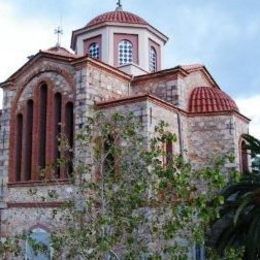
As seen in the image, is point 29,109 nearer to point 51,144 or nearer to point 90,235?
point 51,144

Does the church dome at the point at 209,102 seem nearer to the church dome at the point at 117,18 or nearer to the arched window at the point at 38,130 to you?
the arched window at the point at 38,130

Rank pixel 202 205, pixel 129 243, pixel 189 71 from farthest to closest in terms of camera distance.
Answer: pixel 189 71 → pixel 129 243 → pixel 202 205

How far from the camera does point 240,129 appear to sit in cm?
1647

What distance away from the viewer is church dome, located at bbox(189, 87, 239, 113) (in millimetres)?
16234

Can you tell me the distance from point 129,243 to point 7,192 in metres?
10.6

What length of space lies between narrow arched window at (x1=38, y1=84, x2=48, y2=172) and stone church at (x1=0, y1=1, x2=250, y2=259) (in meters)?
0.03

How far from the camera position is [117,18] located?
20234mm

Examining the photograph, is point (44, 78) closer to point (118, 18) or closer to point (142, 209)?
point (118, 18)

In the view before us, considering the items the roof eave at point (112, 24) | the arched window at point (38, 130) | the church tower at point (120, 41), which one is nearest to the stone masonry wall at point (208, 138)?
the arched window at point (38, 130)

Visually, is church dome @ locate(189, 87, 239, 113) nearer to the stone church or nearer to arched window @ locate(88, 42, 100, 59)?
the stone church

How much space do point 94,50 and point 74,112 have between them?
5959 mm

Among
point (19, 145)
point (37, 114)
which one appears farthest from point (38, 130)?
point (19, 145)

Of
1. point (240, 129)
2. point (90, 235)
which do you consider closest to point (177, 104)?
point (240, 129)

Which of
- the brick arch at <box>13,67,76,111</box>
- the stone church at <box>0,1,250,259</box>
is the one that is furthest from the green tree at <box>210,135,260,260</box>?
the brick arch at <box>13,67,76,111</box>
